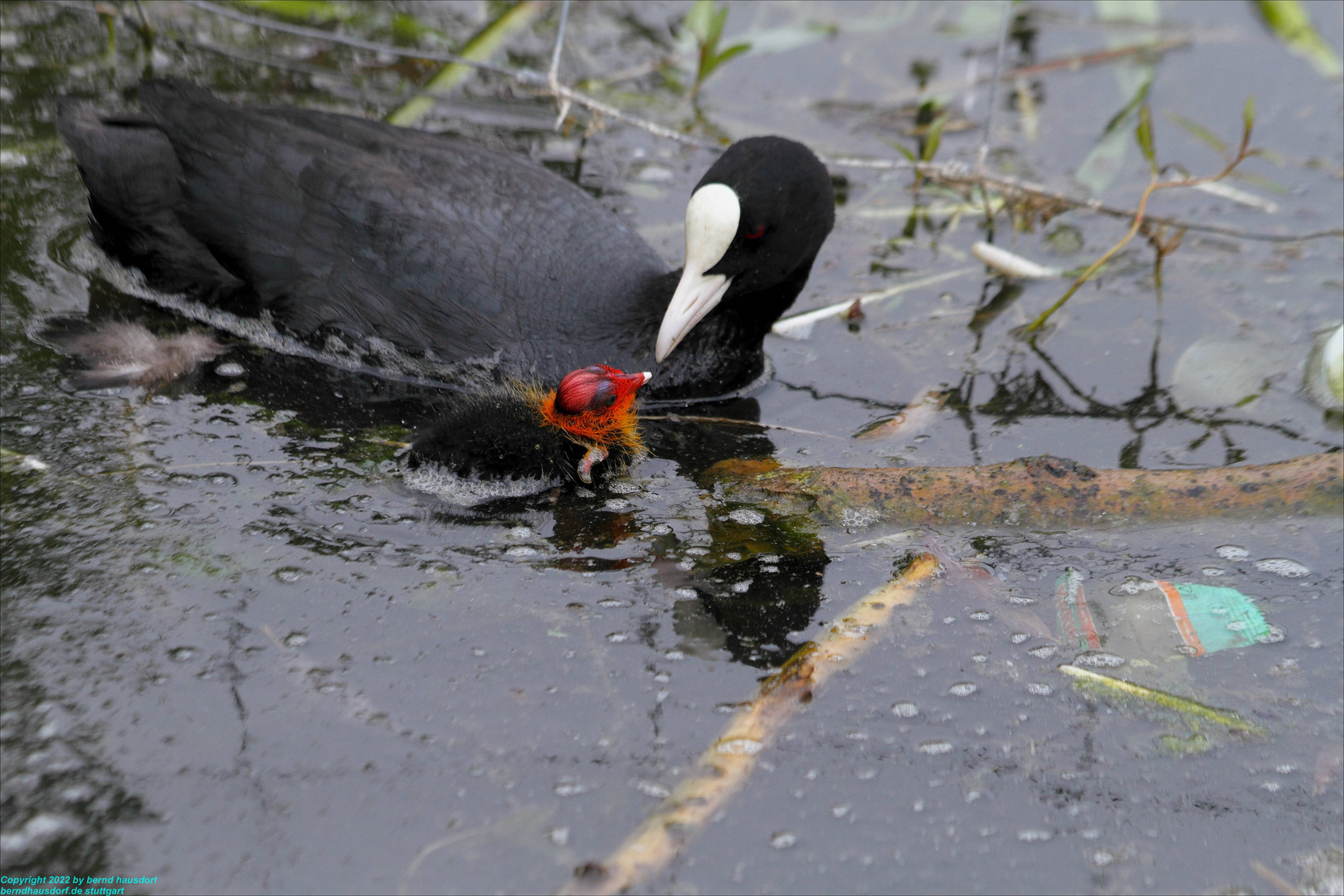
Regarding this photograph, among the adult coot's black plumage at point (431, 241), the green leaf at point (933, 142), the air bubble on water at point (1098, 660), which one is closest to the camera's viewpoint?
the air bubble on water at point (1098, 660)

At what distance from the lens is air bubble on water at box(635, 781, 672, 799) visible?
5.97ft

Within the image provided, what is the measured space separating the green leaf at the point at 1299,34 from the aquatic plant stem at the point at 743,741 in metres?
3.85

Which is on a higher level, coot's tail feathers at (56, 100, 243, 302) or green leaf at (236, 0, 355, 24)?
green leaf at (236, 0, 355, 24)

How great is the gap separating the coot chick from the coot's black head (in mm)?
345

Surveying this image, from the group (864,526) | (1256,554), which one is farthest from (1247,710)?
(864,526)

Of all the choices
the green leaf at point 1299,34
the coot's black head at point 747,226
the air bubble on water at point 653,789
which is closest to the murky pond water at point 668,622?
the air bubble on water at point 653,789

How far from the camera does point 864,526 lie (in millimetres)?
2514

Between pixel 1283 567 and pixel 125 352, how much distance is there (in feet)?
9.45

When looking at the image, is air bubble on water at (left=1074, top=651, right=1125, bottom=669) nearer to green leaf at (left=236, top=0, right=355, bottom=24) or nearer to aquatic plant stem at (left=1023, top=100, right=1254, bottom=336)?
aquatic plant stem at (left=1023, top=100, right=1254, bottom=336)

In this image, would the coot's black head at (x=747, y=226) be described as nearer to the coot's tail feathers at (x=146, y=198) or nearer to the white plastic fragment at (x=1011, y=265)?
the white plastic fragment at (x=1011, y=265)

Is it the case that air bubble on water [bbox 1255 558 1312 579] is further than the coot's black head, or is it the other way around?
the coot's black head

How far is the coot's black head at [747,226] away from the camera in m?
2.98

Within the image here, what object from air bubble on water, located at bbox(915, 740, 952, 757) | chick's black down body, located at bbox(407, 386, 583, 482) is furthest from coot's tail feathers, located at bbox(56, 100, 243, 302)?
air bubble on water, located at bbox(915, 740, 952, 757)

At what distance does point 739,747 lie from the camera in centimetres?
192
